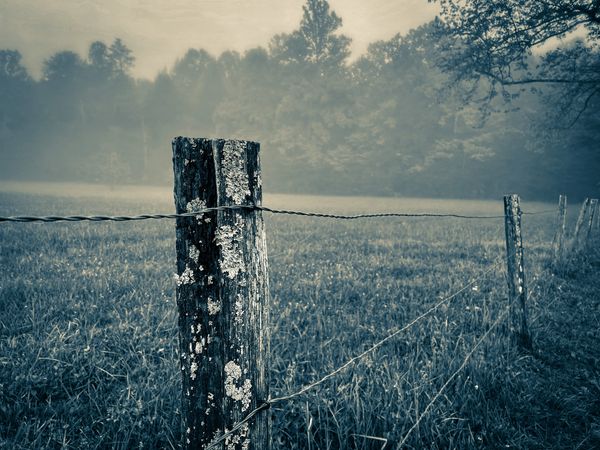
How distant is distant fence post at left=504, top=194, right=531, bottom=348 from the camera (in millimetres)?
3748

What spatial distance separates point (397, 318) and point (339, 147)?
45726mm

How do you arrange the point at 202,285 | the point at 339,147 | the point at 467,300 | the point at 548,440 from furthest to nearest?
the point at 339,147, the point at 467,300, the point at 548,440, the point at 202,285

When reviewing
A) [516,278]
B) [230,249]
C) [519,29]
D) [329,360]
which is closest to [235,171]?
[230,249]

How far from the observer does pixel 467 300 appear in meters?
5.08

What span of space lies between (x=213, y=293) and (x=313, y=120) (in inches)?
2040

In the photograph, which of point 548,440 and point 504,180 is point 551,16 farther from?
point 504,180

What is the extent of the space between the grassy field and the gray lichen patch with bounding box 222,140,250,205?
5.55 feet

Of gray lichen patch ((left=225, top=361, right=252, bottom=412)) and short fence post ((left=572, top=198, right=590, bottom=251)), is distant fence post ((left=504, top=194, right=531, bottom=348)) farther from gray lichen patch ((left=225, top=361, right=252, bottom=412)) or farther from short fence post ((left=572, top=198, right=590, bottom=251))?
short fence post ((left=572, top=198, right=590, bottom=251))

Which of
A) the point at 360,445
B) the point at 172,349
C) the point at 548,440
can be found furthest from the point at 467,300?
the point at 172,349

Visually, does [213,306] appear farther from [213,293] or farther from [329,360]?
[329,360]

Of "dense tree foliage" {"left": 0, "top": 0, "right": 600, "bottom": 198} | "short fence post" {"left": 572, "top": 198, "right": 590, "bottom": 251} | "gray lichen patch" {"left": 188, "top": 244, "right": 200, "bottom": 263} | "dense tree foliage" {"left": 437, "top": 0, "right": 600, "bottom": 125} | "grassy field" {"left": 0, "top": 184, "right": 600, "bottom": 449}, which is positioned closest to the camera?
"gray lichen patch" {"left": 188, "top": 244, "right": 200, "bottom": 263}

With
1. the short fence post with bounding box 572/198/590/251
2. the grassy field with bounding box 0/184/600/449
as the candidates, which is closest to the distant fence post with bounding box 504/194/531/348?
the grassy field with bounding box 0/184/600/449

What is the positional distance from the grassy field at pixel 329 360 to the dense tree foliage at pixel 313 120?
18.8 m

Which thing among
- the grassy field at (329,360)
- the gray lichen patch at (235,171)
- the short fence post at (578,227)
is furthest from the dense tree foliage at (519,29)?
the gray lichen patch at (235,171)
